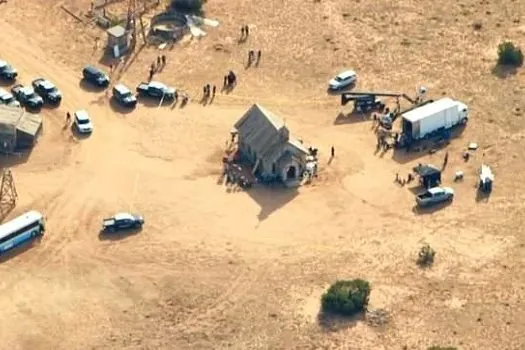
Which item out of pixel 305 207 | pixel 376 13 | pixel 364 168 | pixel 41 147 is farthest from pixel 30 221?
pixel 376 13

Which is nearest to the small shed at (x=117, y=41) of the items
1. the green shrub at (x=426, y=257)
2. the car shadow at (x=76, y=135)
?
the car shadow at (x=76, y=135)

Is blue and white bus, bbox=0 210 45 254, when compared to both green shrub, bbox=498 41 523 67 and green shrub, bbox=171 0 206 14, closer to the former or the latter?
green shrub, bbox=171 0 206 14

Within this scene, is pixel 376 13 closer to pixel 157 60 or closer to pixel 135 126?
pixel 157 60

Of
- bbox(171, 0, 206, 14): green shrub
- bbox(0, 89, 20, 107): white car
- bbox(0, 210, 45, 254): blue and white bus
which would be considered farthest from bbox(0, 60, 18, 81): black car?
bbox(0, 210, 45, 254): blue and white bus

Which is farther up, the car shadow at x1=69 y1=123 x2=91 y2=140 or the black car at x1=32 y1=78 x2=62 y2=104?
the black car at x1=32 y1=78 x2=62 y2=104

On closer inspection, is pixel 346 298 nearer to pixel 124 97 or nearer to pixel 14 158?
pixel 14 158

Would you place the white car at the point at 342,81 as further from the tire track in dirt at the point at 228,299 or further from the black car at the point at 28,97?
the black car at the point at 28,97

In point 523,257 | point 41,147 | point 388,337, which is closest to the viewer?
point 388,337

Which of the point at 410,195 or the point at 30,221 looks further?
the point at 410,195
